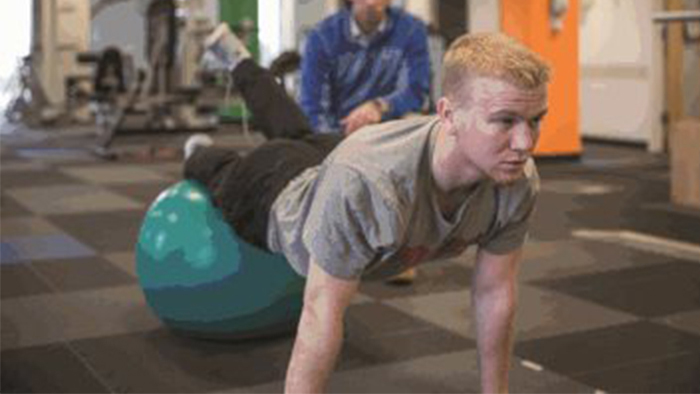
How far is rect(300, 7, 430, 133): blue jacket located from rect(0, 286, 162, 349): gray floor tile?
89cm

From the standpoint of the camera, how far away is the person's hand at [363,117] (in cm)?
296

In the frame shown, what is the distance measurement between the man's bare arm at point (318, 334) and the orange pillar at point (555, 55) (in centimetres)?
519

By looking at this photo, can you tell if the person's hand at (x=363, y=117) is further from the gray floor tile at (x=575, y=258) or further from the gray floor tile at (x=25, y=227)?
the gray floor tile at (x=25, y=227)

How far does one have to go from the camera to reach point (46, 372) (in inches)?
87.9

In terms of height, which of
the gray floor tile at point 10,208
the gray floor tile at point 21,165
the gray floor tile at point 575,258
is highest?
the gray floor tile at point 21,165

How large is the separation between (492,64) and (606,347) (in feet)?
4.47

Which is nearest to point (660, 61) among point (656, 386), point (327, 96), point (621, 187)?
point (621, 187)

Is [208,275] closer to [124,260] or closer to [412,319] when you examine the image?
[412,319]

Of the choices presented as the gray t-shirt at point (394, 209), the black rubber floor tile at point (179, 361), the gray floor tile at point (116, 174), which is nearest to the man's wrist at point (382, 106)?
the black rubber floor tile at point (179, 361)

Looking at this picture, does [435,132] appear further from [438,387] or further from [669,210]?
[669,210]

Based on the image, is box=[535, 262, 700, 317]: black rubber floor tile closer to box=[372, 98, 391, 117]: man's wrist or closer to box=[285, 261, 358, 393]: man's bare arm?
box=[372, 98, 391, 117]: man's wrist

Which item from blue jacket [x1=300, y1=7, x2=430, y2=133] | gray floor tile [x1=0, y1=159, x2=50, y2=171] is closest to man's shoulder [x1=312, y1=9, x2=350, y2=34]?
blue jacket [x1=300, y1=7, x2=430, y2=133]

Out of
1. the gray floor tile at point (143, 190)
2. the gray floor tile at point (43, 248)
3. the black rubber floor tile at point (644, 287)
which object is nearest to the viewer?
the black rubber floor tile at point (644, 287)

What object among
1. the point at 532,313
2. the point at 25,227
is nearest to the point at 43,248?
the point at 25,227
